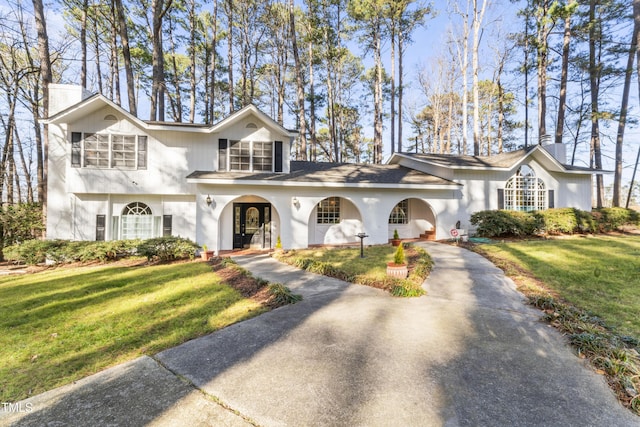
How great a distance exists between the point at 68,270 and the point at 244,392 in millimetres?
9738

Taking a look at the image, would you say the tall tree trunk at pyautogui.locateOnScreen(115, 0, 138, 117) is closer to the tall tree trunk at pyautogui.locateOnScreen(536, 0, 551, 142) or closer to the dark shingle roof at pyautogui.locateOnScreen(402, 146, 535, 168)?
the dark shingle roof at pyautogui.locateOnScreen(402, 146, 535, 168)

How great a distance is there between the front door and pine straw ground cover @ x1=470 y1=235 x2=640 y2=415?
877cm

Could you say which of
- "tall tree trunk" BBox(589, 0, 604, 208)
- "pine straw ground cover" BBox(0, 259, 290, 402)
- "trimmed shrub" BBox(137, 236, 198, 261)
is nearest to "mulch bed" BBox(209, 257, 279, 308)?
"pine straw ground cover" BBox(0, 259, 290, 402)

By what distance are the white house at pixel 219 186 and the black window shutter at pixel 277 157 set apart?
0.05m

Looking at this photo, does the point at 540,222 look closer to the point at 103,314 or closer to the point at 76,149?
the point at 103,314

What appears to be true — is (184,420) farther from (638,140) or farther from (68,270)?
(638,140)

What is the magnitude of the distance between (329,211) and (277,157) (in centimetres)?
358

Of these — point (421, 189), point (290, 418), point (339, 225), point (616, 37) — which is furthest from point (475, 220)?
point (616, 37)

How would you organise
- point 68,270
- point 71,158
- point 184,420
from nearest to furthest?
point 184,420 < point 68,270 < point 71,158

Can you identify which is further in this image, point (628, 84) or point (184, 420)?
point (628, 84)

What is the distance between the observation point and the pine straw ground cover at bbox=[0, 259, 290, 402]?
3242 millimetres

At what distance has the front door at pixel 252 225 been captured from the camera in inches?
468

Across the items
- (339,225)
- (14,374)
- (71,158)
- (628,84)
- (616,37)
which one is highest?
(616,37)

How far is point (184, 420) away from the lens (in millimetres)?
2268
